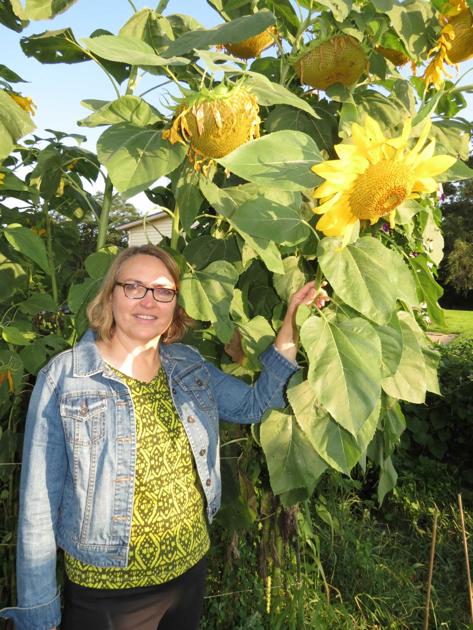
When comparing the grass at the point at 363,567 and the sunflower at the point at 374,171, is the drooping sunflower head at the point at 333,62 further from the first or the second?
the grass at the point at 363,567

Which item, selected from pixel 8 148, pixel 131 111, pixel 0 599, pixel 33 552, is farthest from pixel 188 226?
pixel 0 599

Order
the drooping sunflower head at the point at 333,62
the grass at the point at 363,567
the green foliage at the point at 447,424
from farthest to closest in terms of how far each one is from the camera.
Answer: the green foliage at the point at 447,424 → the grass at the point at 363,567 → the drooping sunflower head at the point at 333,62

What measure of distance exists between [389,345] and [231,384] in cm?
50

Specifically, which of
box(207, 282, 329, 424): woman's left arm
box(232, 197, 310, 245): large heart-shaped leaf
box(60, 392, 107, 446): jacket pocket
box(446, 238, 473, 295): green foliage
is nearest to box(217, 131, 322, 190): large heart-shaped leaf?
box(232, 197, 310, 245): large heart-shaped leaf

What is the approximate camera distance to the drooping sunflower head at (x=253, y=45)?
4.72ft

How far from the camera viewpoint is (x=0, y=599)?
75.6 inches

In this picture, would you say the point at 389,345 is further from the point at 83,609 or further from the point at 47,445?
the point at 83,609

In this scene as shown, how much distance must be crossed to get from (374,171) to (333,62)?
40 centimetres

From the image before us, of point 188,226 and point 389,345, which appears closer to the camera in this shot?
point 389,345

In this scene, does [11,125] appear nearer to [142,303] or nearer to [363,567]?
[142,303]

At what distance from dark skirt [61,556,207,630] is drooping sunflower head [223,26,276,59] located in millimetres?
1306

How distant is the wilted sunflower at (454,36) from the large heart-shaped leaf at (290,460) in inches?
36.0

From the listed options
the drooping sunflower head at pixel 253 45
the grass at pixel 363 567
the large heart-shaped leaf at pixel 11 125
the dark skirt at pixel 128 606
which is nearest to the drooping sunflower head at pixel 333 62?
the drooping sunflower head at pixel 253 45

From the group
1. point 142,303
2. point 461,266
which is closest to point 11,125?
point 142,303
